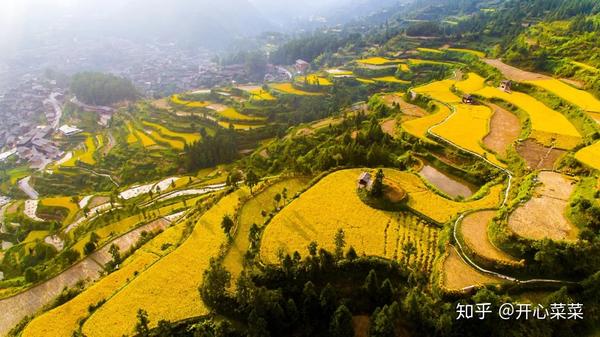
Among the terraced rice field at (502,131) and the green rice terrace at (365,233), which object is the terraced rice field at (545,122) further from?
the terraced rice field at (502,131)

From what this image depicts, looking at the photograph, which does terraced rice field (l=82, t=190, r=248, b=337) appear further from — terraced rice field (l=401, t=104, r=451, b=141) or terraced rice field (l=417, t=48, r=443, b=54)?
terraced rice field (l=417, t=48, r=443, b=54)

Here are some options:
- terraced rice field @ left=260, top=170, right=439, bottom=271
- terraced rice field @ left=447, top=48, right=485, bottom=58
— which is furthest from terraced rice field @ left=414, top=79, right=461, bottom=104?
terraced rice field @ left=260, top=170, right=439, bottom=271

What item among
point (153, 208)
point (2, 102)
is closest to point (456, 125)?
point (153, 208)

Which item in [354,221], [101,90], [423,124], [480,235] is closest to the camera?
[480,235]

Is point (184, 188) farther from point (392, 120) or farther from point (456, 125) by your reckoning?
point (456, 125)

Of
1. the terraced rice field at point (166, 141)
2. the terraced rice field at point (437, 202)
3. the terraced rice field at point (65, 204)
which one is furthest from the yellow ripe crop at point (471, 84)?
the terraced rice field at point (65, 204)

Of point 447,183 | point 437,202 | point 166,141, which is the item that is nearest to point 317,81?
point 166,141

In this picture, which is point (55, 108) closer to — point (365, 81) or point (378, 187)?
point (365, 81)
